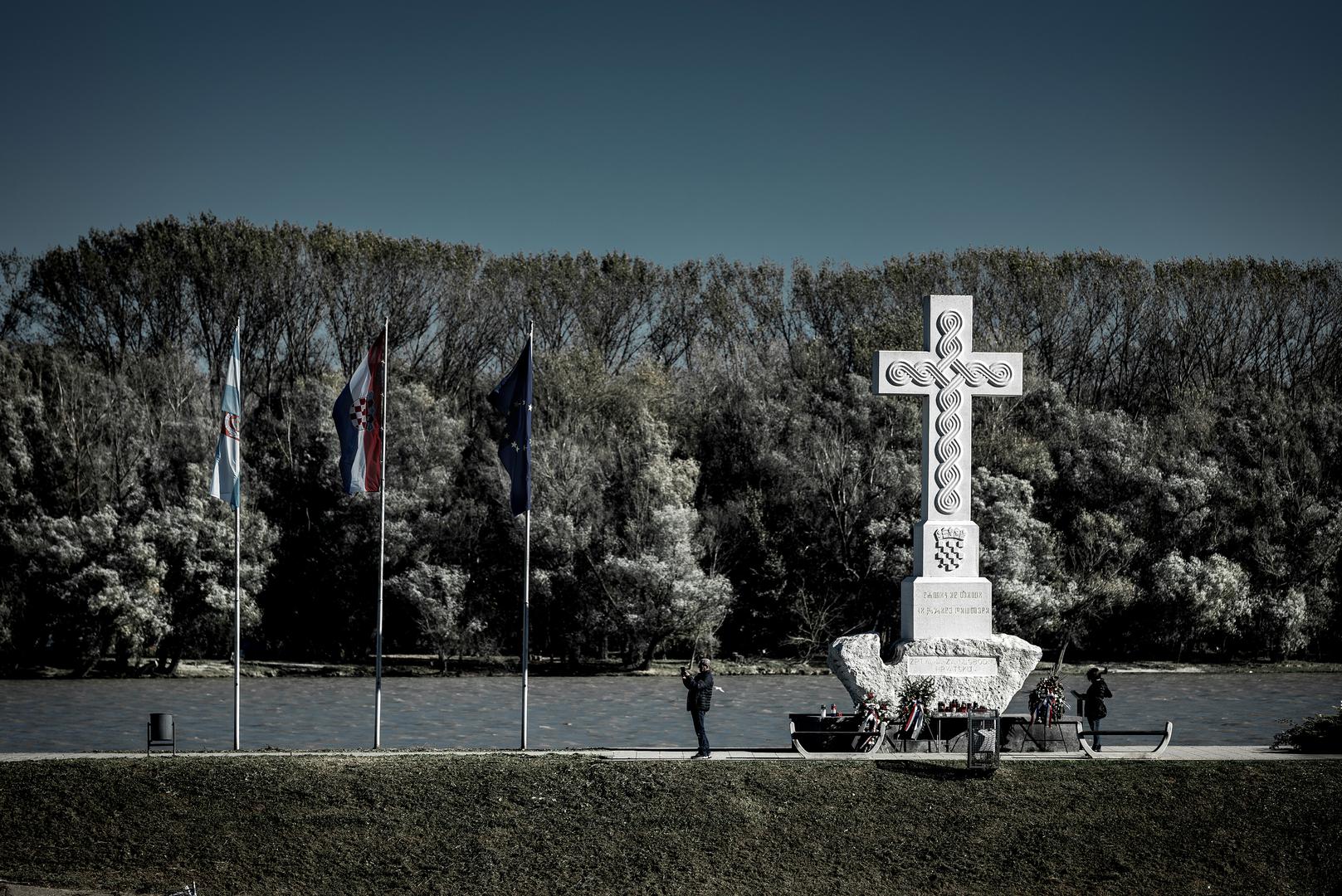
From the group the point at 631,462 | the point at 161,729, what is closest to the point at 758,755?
the point at 161,729

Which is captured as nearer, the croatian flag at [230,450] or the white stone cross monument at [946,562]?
Answer: the white stone cross monument at [946,562]

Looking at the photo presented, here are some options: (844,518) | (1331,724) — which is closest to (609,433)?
(844,518)

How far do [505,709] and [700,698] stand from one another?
1624 cm

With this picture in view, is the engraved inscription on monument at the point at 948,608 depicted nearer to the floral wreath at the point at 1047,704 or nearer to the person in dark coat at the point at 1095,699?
the floral wreath at the point at 1047,704

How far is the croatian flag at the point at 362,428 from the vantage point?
95.5 ft

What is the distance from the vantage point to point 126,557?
5425 cm

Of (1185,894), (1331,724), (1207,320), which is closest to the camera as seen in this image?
(1185,894)

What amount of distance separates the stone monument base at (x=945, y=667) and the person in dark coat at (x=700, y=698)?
2645mm

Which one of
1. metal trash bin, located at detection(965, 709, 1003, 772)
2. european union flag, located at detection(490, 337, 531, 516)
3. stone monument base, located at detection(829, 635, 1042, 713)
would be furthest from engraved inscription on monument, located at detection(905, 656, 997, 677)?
european union flag, located at detection(490, 337, 531, 516)

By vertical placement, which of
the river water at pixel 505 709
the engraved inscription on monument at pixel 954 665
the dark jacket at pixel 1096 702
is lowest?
the river water at pixel 505 709

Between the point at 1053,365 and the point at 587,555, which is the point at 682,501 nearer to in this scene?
the point at 587,555

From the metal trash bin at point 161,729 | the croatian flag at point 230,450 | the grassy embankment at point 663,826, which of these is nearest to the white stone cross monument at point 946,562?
the grassy embankment at point 663,826

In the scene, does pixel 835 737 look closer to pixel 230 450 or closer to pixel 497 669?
pixel 230 450

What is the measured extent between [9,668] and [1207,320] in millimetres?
53574
